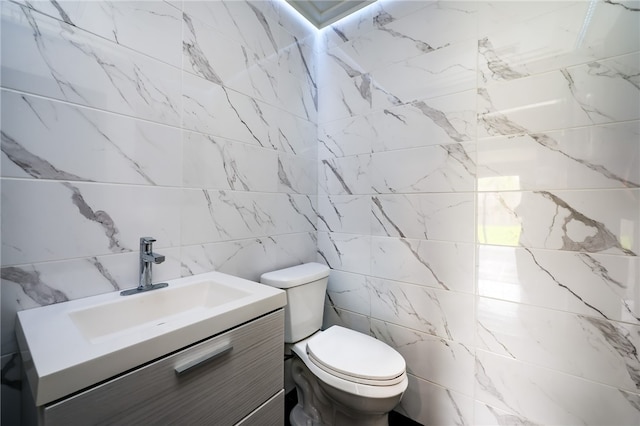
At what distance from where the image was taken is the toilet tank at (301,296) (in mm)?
1351

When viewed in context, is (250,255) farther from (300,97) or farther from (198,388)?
(300,97)

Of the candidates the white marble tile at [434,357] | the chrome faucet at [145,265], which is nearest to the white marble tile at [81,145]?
the chrome faucet at [145,265]

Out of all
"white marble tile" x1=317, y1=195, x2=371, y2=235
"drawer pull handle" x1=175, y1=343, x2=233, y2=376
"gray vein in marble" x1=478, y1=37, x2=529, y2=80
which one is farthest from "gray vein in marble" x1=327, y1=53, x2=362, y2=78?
"drawer pull handle" x1=175, y1=343, x2=233, y2=376

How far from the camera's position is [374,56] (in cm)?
156

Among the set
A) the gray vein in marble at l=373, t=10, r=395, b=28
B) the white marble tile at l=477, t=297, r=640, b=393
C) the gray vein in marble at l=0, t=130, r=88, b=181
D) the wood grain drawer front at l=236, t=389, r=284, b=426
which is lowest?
the wood grain drawer front at l=236, t=389, r=284, b=426

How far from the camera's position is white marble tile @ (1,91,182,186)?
0.77 m

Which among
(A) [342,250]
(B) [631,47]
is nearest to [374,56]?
(B) [631,47]

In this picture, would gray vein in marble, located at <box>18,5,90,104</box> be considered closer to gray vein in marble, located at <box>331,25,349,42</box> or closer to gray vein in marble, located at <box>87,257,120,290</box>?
gray vein in marble, located at <box>87,257,120,290</box>

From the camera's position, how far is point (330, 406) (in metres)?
1.27

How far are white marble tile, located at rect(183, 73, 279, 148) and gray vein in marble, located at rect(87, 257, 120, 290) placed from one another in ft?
1.99

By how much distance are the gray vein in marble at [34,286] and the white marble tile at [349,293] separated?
1.27 meters

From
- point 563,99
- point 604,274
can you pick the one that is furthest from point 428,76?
point 604,274

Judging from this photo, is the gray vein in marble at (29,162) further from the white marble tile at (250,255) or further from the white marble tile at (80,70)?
the white marble tile at (250,255)

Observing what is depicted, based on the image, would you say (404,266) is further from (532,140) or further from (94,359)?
A: (94,359)
